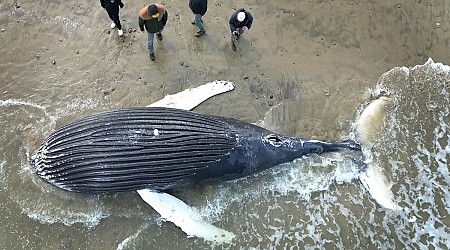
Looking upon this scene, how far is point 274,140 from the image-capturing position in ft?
27.9

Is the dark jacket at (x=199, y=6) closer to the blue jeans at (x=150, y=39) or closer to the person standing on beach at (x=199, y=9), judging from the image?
the person standing on beach at (x=199, y=9)

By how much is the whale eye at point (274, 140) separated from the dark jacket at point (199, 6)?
3.38 meters

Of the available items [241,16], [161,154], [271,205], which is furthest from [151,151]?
[241,16]

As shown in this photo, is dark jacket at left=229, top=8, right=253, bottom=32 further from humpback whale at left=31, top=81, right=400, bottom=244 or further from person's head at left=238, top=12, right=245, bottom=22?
humpback whale at left=31, top=81, right=400, bottom=244

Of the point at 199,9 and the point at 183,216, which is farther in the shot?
the point at 199,9

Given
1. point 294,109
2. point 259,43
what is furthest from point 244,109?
point 259,43

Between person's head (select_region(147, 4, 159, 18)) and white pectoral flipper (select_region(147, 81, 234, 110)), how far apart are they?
1.66 meters

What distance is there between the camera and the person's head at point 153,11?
9.15 metres

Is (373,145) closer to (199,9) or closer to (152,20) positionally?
(199,9)

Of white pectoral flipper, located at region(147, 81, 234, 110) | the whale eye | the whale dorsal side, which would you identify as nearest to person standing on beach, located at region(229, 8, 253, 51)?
white pectoral flipper, located at region(147, 81, 234, 110)

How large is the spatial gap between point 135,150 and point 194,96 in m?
2.34

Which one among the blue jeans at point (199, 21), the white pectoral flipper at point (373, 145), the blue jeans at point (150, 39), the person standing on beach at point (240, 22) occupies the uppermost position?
the person standing on beach at point (240, 22)

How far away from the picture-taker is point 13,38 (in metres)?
10.5

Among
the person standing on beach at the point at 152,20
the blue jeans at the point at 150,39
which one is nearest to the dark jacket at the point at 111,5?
the person standing on beach at the point at 152,20
